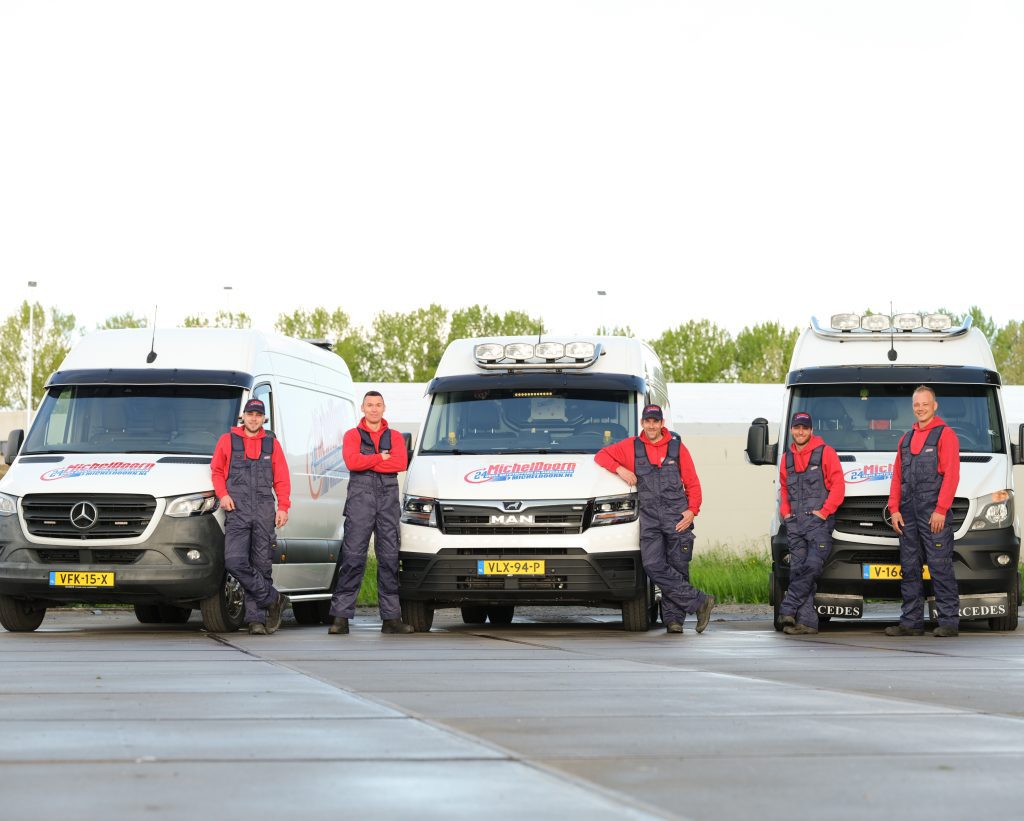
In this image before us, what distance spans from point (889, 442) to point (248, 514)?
5.88m

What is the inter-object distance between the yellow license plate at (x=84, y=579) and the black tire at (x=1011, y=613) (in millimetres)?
7766

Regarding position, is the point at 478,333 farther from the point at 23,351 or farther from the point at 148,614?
the point at 148,614

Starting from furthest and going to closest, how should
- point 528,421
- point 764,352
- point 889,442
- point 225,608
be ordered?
point 764,352 → point 889,442 → point 528,421 → point 225,608

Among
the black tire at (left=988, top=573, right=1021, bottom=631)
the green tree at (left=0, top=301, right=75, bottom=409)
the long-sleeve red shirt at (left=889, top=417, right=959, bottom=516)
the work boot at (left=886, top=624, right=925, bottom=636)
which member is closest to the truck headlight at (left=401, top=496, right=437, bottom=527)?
the long-sleeve red shirt at (left=889, top=417, right=959, bottom=516)

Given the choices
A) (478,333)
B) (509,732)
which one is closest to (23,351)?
(478,333)

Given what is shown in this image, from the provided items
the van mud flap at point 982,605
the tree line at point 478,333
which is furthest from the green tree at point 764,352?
the van mud flap at point 982,605

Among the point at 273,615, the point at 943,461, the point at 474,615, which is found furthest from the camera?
the point at 474,615

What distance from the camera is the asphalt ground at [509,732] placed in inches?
212

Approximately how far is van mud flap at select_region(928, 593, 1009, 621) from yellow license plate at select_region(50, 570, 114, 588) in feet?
23.1

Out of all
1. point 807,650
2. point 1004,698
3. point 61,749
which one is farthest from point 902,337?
Answer: point 61,749

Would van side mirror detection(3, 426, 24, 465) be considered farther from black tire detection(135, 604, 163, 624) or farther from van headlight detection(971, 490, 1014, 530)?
van headlight detection(971, 490, 1014, 530)

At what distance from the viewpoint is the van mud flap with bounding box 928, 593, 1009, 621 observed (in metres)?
15.1

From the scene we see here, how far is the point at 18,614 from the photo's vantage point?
1522 centimetres

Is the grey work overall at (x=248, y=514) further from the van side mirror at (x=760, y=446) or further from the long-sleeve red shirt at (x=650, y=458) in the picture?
the van side mirror at (x=760, y=446)
